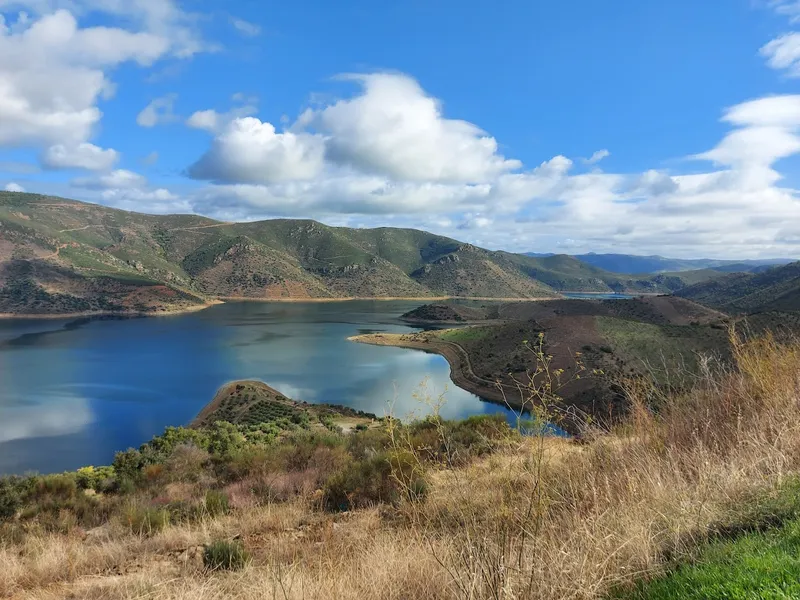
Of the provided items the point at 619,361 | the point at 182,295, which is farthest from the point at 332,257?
the point at 619,361

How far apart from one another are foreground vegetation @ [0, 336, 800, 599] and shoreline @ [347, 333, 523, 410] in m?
22.6

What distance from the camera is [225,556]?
4.23 meters

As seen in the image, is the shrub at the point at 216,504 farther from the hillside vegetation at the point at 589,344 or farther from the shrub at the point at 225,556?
the hillside vegetation at the point at 589,344

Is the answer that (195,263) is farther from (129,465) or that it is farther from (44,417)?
(129,465)

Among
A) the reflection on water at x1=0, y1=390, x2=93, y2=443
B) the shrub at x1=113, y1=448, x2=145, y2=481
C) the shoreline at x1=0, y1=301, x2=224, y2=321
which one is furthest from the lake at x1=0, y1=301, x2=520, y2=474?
the shrub at x1=113, y1=448, x2=145, y2=481

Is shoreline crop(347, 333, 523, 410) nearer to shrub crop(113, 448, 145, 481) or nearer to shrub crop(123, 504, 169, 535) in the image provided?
shrub crop(113, 448, 145, 481)

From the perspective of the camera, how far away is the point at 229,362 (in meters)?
50.7

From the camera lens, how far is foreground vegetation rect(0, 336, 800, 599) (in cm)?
239

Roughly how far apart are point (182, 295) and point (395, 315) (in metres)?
48.2

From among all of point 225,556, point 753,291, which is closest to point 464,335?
point 225,556

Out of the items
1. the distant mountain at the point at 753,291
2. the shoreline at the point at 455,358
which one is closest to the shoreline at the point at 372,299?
the distant mountain at the point at 753,291

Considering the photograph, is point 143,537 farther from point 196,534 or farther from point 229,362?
point 229,362

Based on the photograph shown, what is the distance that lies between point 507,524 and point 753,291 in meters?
Result: 127

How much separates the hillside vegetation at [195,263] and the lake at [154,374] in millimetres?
13920
